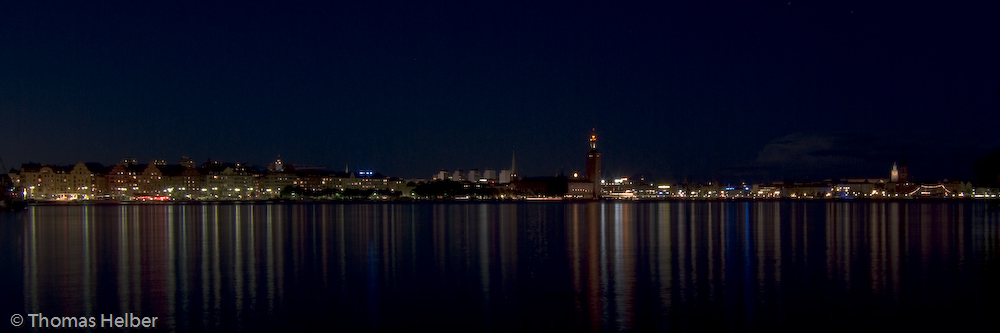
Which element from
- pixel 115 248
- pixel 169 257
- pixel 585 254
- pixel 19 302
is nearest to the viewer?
pixel 19 302

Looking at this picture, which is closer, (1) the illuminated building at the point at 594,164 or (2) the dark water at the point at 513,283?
(2) the dark water at the point at 513,283

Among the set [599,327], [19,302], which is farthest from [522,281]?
[19,302]

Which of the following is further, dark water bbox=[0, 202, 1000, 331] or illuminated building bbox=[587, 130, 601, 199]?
illuminated building bbox=[587, 130, 601, 199]

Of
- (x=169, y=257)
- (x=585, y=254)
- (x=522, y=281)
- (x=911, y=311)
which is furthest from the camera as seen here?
(x=585, y=254)

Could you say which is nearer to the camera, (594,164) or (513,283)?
(513,283)

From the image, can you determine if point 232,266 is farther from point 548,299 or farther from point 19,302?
point 548,299

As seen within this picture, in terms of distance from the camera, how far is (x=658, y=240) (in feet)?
87.1

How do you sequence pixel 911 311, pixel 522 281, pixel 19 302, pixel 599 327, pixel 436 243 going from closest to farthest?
pixel 599 327
pixel 911 311
pixel 19 302
pixel 522 281
pixel 436 243

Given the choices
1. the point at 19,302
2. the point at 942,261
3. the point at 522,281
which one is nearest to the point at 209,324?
the point at 19,302

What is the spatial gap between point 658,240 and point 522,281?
12332 millimetres

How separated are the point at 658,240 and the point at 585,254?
6.28 m

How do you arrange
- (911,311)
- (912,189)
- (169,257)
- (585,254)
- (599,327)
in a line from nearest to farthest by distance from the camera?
(599,327) → (911,311) → (169,257) → (585,254) → (912,189)

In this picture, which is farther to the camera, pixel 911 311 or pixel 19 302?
pixel 19 302

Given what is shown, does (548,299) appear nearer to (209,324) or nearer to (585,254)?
(209,324)
